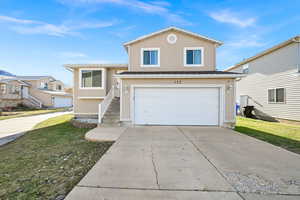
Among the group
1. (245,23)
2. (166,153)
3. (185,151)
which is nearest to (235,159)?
(185,151)

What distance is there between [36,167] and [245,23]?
16.2 m

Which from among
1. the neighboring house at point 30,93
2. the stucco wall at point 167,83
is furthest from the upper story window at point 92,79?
the neighboring house at point 30,93

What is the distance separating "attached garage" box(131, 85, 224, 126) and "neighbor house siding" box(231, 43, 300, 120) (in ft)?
20.9

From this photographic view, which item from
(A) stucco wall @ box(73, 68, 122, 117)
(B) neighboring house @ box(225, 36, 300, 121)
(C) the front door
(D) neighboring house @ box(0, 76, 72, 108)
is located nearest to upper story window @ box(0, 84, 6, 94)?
(D) neighboring house @ box(0, 76, 72, 108)

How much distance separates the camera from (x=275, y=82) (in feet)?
36.6

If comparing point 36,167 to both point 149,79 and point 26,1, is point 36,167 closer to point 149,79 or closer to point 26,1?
point 149,79

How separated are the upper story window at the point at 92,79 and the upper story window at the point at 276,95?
13704 mm

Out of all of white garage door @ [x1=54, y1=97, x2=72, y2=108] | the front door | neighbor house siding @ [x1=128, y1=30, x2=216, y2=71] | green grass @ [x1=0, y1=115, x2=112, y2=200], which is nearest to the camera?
green grass @ [x1=0, y1=115, x2=112, y2=200]

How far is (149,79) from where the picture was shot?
8.04 m

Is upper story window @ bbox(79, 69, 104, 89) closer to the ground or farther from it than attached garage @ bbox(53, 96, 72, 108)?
farther from it

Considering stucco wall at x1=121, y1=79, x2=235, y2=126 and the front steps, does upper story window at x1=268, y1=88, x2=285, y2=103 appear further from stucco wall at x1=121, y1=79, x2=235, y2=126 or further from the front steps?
the front steps

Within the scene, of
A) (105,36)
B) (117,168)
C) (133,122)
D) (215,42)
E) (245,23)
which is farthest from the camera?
(105,36)

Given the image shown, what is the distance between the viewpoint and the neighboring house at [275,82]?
378 inches

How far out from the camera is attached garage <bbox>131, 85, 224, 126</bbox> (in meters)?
7.99
